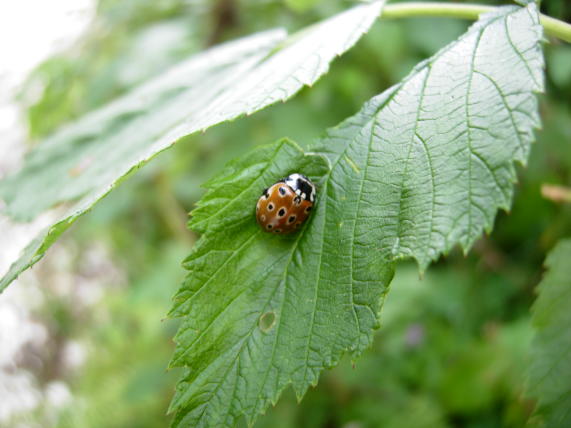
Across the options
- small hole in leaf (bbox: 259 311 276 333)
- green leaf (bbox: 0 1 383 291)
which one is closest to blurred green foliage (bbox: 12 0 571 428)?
green leaf (bbox: 0 1 383 291)

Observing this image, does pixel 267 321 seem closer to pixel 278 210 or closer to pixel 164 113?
pixel 278 210

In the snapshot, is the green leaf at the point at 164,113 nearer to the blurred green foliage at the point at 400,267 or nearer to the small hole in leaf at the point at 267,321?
the small hole in leaf at the point at 267,321

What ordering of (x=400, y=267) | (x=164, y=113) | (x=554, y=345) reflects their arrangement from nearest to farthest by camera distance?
(x=554, y=345)
(x=164, y=113)
(x=400, y=267)

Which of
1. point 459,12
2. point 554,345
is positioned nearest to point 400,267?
point 554,345

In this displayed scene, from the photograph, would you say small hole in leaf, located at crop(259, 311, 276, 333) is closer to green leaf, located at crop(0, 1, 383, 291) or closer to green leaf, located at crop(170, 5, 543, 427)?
green leaf, located at crop(170, 5, 543, 427)

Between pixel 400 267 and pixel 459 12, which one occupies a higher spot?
pixel 459 12

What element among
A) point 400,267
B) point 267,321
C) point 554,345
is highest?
point 267,321

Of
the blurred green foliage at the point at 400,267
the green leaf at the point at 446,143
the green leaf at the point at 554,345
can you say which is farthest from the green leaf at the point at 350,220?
the blurred green foliage at the point at 400,267
